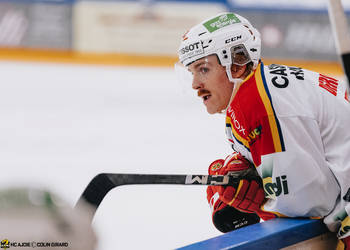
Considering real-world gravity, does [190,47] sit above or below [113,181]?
above

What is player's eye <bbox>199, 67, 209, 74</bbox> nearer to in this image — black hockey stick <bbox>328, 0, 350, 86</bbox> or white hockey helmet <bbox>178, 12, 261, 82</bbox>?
white hockey helmet <bbox>178, 12, 261, 82</bbox>

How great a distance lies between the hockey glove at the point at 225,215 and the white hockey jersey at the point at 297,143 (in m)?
0.22

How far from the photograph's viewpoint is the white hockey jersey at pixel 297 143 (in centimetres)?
137

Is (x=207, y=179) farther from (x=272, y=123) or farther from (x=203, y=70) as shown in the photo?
(x=203, y=70)

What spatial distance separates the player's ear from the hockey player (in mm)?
15

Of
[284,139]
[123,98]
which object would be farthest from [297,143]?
[123,98]

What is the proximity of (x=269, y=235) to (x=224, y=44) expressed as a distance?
695 mm

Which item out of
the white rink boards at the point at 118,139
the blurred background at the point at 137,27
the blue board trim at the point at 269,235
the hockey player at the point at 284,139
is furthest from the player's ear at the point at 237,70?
the blurred background at the point at 137,27

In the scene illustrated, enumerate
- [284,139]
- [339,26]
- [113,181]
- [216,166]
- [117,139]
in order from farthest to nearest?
[117,139], [216,166], [284,139], [113,181], [339,26]

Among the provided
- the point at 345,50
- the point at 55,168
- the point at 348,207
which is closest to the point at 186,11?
the point at 55,168

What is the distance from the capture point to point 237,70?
5.55 feet

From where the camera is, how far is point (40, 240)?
1.66 ft

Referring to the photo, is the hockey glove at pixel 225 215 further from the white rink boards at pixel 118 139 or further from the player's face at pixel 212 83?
the white rink boards at pixel 118 139

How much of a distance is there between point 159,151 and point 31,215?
371 cm
